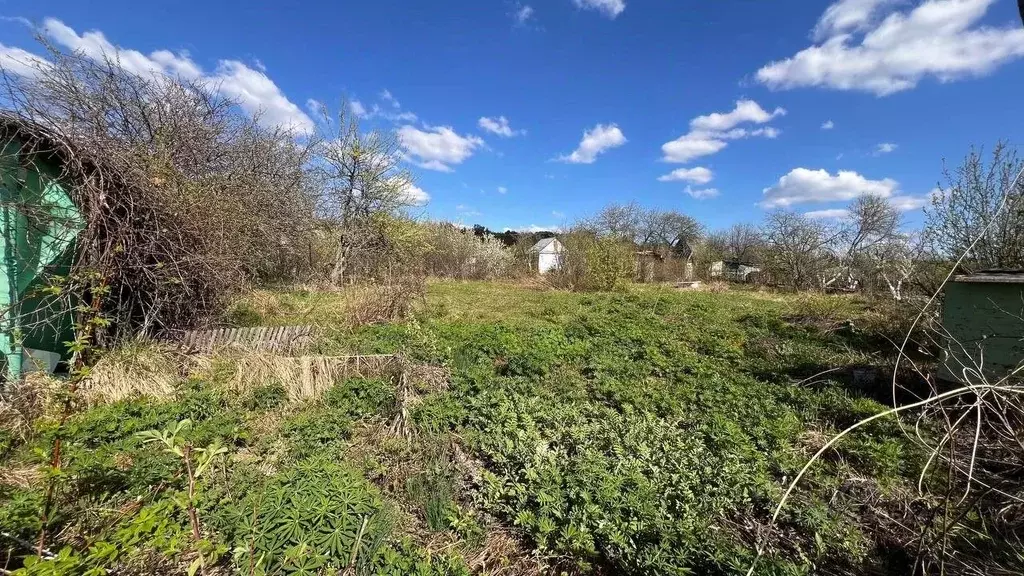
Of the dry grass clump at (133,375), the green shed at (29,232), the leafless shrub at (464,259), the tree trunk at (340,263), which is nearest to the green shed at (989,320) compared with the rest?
the dry grass clump at (133,375)

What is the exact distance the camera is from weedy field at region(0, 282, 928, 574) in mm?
2357

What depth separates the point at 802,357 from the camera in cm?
701

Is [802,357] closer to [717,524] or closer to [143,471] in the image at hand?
[717,524]

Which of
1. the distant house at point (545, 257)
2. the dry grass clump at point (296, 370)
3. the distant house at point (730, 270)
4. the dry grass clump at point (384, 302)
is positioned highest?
the distant house at point (545, 257)

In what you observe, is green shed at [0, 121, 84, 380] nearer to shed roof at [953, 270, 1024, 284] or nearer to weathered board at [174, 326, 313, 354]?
weathered board at [174, 326, 313, 354]

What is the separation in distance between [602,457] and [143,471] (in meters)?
3.41

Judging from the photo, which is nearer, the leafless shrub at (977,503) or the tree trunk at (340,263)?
the leafless shrub at (977,503)

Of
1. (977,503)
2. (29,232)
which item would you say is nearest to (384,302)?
(29,232)

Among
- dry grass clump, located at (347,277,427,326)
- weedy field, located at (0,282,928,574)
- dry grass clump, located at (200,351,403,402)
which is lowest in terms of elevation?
weedy field, located at (0,282,928,574)

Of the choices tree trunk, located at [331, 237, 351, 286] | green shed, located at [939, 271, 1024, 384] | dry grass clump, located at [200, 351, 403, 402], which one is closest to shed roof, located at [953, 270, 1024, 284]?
green shed, located at [939, 271, 1024, 384]

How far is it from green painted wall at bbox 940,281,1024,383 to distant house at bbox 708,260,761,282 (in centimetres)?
2718

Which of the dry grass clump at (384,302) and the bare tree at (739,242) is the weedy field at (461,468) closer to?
the dry grass clump at (384,302)

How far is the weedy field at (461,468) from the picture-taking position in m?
2.36

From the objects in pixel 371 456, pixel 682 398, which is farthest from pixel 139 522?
pixel 682 398
